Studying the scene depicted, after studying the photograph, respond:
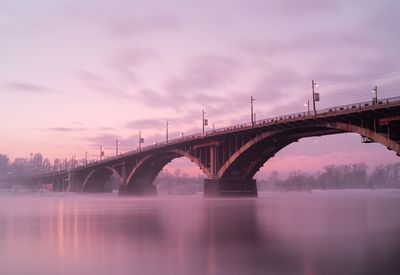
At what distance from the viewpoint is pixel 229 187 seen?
83.1 meters

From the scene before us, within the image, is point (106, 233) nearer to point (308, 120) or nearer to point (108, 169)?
point (308, 120)

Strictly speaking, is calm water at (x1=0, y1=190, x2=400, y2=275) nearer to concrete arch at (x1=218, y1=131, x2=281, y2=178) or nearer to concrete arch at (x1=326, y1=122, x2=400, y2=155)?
concrete arch at (x1=326, y1=122, x2=400, y2=155)

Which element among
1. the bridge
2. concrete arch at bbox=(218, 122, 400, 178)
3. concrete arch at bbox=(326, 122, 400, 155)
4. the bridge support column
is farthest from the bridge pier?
concrete arch at bbox=(326, 122, 400, 155)

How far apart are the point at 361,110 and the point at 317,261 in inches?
1575

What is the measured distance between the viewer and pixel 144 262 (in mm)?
16594

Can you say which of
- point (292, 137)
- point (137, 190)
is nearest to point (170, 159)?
point (137, 190)

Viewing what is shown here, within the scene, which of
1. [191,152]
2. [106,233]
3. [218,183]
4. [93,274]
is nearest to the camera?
[93,274]

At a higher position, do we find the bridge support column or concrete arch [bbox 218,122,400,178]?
concrete arch [bbox 218,122,400,178]

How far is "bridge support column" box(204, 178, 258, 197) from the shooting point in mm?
82562

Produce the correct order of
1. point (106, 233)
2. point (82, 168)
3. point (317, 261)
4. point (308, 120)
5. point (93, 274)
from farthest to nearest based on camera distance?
point (82, 168)
point (308, 120)
point (106, 233)
point (317, 261)
point (93, 274)

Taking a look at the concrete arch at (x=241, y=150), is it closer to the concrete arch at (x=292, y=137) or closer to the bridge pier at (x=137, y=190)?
the concrete arch at (x=292, y=137)

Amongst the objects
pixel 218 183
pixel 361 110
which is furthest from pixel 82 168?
pixel 361 110

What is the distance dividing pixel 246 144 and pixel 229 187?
1032cm

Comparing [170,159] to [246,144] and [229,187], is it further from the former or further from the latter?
[246,144]
